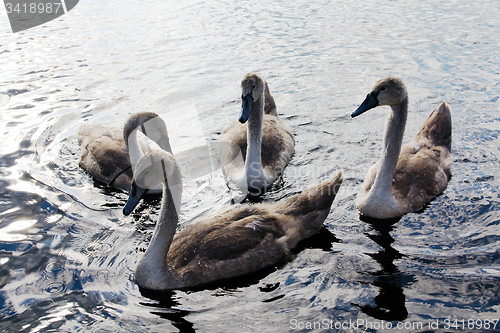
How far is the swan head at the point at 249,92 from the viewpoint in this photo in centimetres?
860

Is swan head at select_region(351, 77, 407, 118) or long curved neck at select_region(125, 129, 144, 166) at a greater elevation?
swan head at select_region(351, 77, 407, 118)

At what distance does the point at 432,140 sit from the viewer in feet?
29.6

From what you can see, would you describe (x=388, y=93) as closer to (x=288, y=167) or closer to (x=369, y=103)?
(x=369, y=103)

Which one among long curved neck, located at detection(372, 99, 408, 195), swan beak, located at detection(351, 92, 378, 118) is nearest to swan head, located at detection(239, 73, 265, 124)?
swan beak, located at detection(351, 92, 378, 118)

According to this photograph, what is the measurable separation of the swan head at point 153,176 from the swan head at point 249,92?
102 inches

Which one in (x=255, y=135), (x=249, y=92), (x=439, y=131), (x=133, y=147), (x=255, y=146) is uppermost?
(x=249, y=92)

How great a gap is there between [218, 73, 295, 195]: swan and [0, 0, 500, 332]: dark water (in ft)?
1.09

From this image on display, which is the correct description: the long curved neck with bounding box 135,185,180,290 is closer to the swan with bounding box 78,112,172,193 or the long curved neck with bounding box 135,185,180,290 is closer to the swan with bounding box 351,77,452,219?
the swan with bounding box 78,112,172,193

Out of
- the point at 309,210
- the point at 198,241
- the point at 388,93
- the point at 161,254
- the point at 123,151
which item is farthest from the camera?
the point at 123,151

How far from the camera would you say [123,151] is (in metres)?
9.38

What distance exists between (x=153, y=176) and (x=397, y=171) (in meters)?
4.38

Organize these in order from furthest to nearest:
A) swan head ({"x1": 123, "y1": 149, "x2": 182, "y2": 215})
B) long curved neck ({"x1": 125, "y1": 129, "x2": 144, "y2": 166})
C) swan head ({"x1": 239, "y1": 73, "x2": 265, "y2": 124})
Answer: long curved neck ({"x1": 125, "y1": 129, "x2": 144, "y2": 166}) → swan head ({"x1": 239, "y1": 73, "x2": 265, "y2": 124}) → swan head ({"x1": 123, "y1": 149, "x2": 182, "y2": 215})

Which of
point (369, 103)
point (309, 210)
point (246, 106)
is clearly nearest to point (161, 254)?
point (309, 210)

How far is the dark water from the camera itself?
5691 mm
